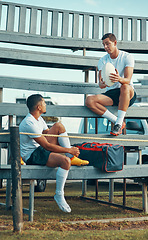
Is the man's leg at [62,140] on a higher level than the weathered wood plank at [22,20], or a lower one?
lower

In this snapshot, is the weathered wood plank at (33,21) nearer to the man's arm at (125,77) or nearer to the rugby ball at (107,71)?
the rugby ball at (107,71)

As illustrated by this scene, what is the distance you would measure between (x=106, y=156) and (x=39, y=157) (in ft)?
2.74

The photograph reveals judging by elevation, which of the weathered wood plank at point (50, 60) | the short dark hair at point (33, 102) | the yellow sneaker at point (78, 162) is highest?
the weathered wood plank at point (50, 60)

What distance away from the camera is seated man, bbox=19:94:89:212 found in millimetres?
4406

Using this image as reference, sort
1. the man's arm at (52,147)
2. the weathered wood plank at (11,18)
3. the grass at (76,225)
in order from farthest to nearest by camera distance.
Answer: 1. the weathered wood plank at (11,18)
2. the man's arm at (52,147)
3. the grass at (76,225)

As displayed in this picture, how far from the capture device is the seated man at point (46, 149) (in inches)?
173

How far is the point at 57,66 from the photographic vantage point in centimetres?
669

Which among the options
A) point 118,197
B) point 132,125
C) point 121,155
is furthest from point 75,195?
point 121,155

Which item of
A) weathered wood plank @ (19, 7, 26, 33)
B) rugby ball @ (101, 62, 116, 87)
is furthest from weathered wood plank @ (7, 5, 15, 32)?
rugby ball @ (101, 62, 116, 87)

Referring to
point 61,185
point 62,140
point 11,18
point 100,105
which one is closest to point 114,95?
point 100,105

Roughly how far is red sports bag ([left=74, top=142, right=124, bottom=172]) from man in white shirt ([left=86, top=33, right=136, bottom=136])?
0.60 metres

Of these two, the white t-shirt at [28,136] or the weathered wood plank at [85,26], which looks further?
the weathered wood plank at [85,26]

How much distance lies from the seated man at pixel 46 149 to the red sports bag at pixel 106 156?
6.0 inches

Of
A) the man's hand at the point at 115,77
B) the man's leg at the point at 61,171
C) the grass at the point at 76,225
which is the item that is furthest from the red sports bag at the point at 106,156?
the man's hand at the point at 115,77
